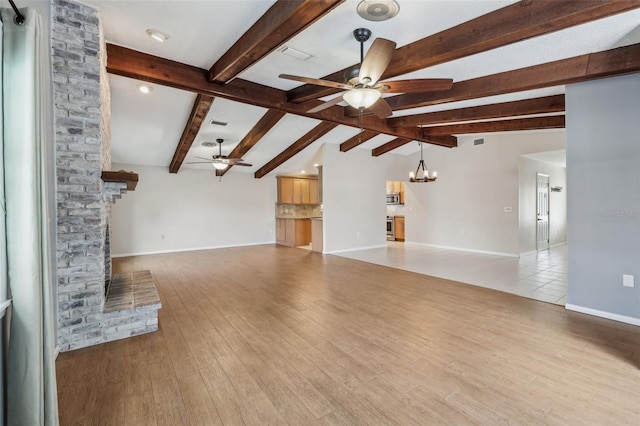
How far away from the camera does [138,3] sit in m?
2.65

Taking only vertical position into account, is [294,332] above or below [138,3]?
below

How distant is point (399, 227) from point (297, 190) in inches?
153

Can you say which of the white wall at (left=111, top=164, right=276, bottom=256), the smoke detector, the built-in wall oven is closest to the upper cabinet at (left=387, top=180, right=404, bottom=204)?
the built-in wall oven

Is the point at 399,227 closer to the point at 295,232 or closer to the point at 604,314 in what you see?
the point at 295,232

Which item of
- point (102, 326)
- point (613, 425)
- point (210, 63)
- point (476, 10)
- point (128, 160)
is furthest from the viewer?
point (128, 160)

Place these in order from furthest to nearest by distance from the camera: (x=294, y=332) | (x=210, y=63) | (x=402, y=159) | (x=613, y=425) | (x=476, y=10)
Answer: (x=402, y=159) < (x=210, y=63) < (x=294, y=332) < (x=476, y=10) < (x=613, y=425)

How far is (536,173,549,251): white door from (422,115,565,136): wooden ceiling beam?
2783 millimetres

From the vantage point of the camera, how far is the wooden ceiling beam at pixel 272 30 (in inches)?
89.7

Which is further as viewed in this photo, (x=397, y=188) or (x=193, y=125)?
(x=397, y=188)

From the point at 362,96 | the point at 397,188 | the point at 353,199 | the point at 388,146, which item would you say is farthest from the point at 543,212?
the point at 362,96

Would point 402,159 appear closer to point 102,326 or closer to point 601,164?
point 601,164

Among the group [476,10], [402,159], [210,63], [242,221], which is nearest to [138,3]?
[210,63]

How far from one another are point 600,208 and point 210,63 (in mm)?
4995

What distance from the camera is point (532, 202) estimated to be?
25.2ft
